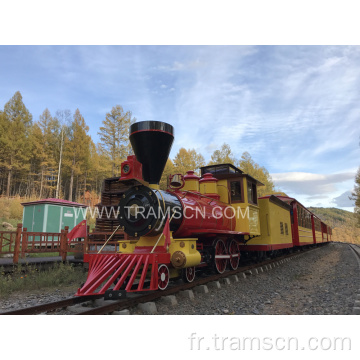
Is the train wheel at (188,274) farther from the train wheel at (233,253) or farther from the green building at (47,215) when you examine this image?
the green building at (47,215)

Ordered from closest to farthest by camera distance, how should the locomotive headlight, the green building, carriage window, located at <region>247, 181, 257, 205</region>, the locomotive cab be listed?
the locomotive headlight → the locomotive cab → carriage window, located at <region>247, 181, 257, 205</region> → the green building

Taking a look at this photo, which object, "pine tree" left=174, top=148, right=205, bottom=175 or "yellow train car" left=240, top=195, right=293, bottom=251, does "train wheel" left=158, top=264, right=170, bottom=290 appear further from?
"pine tree" left=174, top=148, right=205, bottom=175

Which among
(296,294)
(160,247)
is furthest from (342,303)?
(160,247)

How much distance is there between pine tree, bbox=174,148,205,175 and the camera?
31.6 meters

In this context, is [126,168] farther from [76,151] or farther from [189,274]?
[76,151]

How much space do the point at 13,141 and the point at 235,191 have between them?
27.9 metres

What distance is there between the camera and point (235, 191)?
8.42m

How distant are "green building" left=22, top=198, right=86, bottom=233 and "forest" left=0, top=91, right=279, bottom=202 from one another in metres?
9.50

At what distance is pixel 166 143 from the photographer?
4996 millimetres

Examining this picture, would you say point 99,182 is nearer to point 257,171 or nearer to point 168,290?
point 257,171

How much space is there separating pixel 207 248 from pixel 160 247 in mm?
1828

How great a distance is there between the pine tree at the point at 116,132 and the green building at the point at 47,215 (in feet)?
34.7

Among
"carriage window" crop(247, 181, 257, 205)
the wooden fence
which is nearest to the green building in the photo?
the wooden fence

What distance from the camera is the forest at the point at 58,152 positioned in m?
25.4
